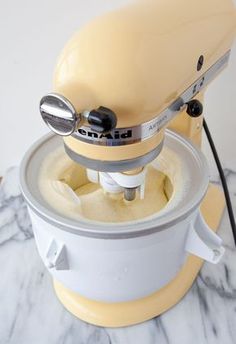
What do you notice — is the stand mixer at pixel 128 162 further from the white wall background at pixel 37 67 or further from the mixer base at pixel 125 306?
the white wall background at pixel 37 67

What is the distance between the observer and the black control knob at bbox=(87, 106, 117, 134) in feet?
1.08

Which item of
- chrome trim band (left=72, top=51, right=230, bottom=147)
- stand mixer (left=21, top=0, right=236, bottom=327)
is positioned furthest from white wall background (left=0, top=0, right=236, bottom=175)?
chrome trim band (left=72, top=51, right=230, bottom=147)

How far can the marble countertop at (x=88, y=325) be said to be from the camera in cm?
48

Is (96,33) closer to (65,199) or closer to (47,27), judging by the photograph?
(65,199)

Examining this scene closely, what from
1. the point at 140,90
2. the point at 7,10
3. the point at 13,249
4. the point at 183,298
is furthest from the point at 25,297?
the point at 7,10

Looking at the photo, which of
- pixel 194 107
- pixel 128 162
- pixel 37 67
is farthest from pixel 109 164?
pixel 37 67

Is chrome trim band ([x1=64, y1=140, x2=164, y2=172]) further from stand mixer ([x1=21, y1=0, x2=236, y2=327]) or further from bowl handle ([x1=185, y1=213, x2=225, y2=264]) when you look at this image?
bowl handle ([x1=185, y1=213, x2=225, y2=264])

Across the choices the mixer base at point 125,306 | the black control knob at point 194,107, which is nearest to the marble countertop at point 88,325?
the mixer base at point 125,306

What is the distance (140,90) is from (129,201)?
0.60 feet

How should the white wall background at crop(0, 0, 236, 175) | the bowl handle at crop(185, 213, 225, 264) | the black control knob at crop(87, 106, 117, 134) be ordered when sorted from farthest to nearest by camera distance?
the white wall background at crop(0, 0, 236, 175) < the bowl handle at crop(185, 213, 225, 264) < the black control knob at crop(87, 106, 117, 134)

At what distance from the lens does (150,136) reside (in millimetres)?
390

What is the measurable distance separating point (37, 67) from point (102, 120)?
1.38ft

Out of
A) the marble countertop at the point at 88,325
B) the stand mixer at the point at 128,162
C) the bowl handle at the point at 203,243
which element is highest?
the stand mixer at the point at 128,162

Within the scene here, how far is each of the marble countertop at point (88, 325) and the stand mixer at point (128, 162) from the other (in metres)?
0.01
